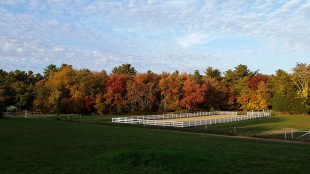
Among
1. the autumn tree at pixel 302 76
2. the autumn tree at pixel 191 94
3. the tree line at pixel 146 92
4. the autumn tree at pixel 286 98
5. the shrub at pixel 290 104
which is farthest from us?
the autumn tree at pixel 302 76

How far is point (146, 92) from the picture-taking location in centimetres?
6838

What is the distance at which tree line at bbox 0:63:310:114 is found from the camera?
61719 millimetres

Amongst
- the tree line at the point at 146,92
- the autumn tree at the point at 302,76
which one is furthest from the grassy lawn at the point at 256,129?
the autumn tree at the point at 302,76

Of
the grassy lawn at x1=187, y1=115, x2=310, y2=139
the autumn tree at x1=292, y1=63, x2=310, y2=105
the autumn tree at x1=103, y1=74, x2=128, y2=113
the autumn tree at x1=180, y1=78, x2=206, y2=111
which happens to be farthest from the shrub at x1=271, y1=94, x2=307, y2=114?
the autumn tree at x1=103, y1=74, x2=128, y2=113

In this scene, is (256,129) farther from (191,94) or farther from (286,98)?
(286,98)

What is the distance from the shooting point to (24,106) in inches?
2515

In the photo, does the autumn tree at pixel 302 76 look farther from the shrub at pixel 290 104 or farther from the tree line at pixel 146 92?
the shrub at pixel 290 104

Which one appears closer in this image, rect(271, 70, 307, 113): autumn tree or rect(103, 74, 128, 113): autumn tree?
rect(103, 74, 128, 113): autumn tree

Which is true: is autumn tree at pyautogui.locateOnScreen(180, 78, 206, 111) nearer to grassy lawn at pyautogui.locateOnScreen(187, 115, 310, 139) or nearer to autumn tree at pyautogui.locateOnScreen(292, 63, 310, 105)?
autumn tree at pyautogui.locateOnScreen(292, 63, 310, 105)

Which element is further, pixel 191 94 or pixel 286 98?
pixel 191 94

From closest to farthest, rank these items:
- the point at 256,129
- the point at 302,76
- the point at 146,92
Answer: the point at 256,129 → the point at 146,92 → the point at 302,76

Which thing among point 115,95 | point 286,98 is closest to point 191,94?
point 115,95

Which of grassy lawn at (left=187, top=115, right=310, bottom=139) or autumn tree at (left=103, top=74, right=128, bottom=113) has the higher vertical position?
autumn tree at (left=103, top=74, right=128, bottom=113)

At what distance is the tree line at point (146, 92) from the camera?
61.7 meters
